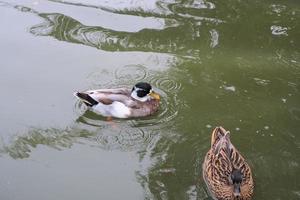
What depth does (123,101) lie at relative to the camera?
7.64 metres

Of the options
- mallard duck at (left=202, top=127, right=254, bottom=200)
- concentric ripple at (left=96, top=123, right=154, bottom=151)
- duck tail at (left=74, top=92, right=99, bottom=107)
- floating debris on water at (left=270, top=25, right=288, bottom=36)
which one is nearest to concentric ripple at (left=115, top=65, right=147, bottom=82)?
duck tail at (left=74, top=92, right=99, bottom=107)

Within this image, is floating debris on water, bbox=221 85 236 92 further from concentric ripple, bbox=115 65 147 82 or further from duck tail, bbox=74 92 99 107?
duck tail, bbox=74 92 99 107

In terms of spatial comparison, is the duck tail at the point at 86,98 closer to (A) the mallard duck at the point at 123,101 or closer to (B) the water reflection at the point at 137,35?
(A) the mallard duck at the point at 123,101

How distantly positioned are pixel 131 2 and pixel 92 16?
975 millimetres

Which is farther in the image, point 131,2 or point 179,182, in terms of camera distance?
point 131,2

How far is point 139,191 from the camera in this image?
20.8ft

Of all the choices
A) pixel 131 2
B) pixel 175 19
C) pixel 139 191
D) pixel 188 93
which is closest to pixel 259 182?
pixel 139 191

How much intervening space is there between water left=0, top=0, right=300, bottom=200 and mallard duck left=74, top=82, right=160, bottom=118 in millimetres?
137

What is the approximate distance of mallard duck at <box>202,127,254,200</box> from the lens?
20.0ft

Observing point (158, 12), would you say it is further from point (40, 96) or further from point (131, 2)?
point (40, 96)

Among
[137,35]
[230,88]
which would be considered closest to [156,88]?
[230,88]

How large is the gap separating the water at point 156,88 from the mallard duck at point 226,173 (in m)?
0.19

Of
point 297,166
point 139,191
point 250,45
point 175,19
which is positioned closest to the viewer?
point 139,191

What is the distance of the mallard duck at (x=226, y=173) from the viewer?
6082mm
